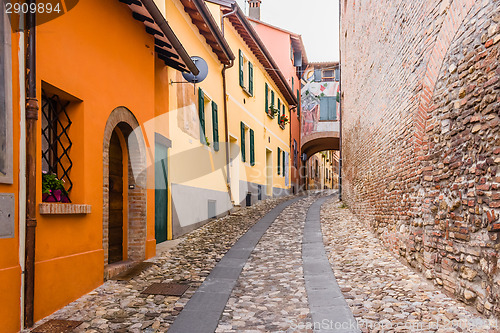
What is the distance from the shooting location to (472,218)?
3887mm

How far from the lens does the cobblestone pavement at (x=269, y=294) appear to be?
399 cm

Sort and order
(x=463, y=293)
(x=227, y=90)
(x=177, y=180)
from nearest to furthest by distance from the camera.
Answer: (x=463, y=293) → (x=177, y=180) → (x=227, y=90)

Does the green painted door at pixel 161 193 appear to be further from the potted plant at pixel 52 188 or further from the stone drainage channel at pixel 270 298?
the potted plant at pixel 52 188

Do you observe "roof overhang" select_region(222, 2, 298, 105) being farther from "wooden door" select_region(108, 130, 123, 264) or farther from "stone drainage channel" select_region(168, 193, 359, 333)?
"stone drainage channel" select_region(168, 193, 359, 333)

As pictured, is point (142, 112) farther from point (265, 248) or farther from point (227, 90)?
point (227, 90)

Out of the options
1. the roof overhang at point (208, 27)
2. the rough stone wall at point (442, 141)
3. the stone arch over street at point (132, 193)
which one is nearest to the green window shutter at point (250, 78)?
→ the roof overhang at point (208, 27)

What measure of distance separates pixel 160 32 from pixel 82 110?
246cm

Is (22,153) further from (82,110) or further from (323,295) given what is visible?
(323,295)

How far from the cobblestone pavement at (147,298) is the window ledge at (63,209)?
3.14ft

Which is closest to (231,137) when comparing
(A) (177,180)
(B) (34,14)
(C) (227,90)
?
(C) (227,90)

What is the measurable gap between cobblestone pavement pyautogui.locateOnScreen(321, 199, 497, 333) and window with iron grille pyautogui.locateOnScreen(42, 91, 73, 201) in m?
3.50

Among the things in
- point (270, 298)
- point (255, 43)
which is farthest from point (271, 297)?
point (255, 43)

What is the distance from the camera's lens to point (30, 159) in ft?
12.2

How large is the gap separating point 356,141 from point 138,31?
6.88 metres
